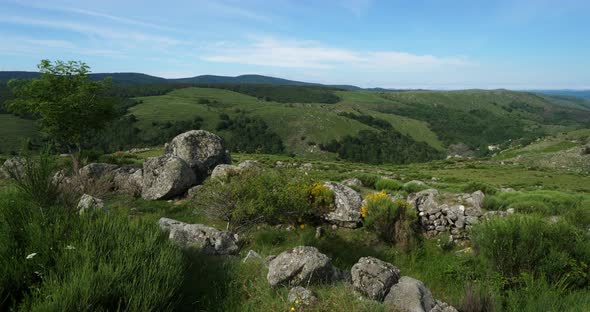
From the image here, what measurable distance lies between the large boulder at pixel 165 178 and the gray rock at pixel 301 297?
39.1ft

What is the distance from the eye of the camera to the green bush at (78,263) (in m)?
3.88

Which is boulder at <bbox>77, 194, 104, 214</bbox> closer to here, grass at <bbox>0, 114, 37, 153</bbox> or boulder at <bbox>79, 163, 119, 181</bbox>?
boulder at <bbox>79, 163, 119, 181</bbox>

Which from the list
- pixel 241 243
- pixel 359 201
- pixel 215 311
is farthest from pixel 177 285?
pixel 359 201

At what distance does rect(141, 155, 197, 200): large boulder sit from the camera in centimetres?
1583

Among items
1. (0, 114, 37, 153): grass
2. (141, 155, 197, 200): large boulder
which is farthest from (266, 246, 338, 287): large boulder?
(0, 114, 37, 153): grass

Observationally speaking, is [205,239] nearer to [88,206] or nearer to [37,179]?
[88,206]

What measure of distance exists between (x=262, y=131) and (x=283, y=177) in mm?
132490

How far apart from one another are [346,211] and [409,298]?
7.09 meters

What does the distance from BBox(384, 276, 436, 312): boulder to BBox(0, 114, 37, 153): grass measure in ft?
355

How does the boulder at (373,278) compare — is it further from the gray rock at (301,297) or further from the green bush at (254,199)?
the green bush at (254,199)

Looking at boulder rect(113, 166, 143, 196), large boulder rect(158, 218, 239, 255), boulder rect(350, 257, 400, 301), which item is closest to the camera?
boulder rect(350, 257, 400, 301)

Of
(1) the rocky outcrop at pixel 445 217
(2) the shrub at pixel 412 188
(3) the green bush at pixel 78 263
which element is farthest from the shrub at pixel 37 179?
(2) the shrub at pixel 412 188

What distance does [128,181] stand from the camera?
17141 millimetres

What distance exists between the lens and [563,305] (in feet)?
17.2
